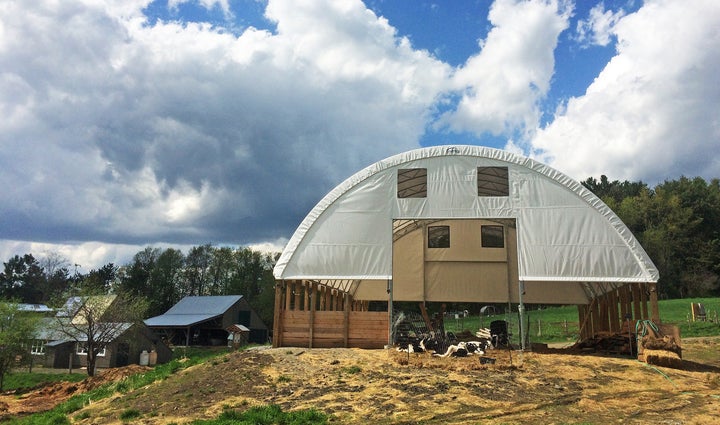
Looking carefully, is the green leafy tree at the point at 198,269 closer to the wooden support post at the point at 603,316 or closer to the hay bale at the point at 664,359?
the wooden support post at the point at 603,316

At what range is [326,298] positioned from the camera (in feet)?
67.7

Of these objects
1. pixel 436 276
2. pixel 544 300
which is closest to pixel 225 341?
pixel 436 276

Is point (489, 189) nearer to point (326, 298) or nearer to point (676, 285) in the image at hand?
point (326, 298)

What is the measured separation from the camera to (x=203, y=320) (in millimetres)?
44875

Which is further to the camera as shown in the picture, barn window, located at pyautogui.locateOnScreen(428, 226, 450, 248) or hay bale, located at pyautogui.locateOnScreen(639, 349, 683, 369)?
barn window, located at pyautogui.locateOnScreen(428, 226, 450, 248)

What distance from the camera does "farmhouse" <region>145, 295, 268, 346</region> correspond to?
147 ft

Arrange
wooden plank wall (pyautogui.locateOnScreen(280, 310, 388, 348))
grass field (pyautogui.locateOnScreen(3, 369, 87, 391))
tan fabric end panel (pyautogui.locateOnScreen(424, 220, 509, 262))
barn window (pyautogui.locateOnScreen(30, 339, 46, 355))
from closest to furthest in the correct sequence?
1. wooden plank wall (pyautogui.locateOnScreen(280, 310, 388, 348))
2. tan fabric end panel (pyautogui.locateOnScreen(424, 220, 509, 262))
3. grass field (pyautogui.locateOnScreen(3, 369, 87, 391))
4. barn window (pyautogui.locateOnScreen(30, 339, 46, 355))

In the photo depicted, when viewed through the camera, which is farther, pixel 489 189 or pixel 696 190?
pixel 696 190

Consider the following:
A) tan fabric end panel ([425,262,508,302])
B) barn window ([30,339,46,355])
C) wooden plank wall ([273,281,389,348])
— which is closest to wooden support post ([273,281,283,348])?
wooden plank wall ([273,281,389,348])

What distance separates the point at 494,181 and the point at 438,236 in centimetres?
795

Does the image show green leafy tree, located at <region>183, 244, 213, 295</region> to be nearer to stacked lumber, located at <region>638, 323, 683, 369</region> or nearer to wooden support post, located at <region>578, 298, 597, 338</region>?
wooden support post, located at <region>578, 298, 597, 338</region>

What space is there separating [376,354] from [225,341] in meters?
37.2

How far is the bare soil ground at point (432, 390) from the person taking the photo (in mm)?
8812

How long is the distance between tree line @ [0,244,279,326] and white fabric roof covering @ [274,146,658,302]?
45341mm
